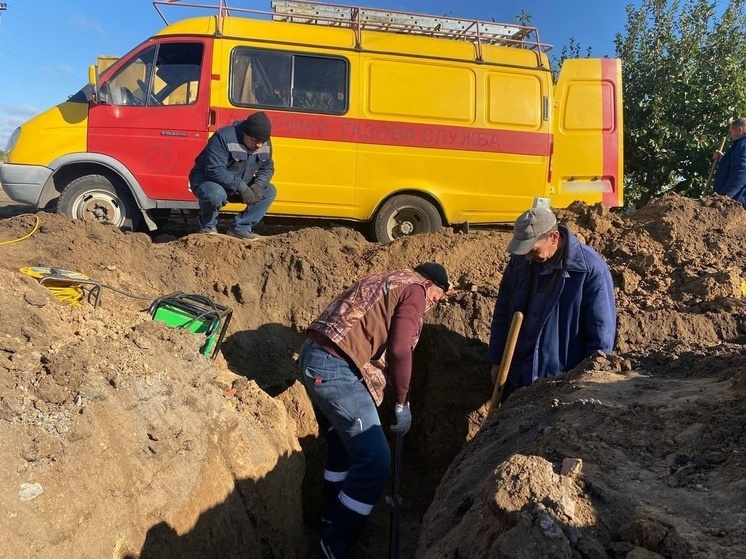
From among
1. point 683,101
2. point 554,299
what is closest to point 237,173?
point 554,299

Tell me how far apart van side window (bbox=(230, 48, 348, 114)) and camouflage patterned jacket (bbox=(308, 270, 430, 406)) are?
3865 millimetres

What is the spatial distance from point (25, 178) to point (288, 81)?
314cm

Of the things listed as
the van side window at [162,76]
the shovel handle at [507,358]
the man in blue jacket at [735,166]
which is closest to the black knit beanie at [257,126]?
the van side window at [162,76]

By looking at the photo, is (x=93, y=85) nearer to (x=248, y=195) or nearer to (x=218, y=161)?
(x=218, y=161)

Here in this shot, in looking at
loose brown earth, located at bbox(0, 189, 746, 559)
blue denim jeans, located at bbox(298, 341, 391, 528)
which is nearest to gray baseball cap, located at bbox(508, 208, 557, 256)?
loose brown earth, located at bbox(0, 189, 746, 559)

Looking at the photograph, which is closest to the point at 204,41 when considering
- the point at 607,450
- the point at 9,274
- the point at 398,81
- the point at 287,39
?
the point at 287,39

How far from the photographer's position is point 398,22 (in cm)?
732

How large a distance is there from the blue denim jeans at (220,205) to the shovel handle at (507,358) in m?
3.56

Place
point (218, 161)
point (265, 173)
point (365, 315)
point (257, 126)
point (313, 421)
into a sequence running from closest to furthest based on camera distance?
point (365, 315) < point (313, 421) < point (257, 126) < point (218, 161) < point (265, 173)

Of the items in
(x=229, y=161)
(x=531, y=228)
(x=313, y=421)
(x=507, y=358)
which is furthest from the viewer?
(x=229, y=161)

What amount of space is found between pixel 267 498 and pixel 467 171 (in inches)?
192

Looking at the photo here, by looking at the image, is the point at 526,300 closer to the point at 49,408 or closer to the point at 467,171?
the point at 49,408

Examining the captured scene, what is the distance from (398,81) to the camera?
6945 millimetres

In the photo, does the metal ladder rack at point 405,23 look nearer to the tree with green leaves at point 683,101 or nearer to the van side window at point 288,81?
the van side window at point 288,81
